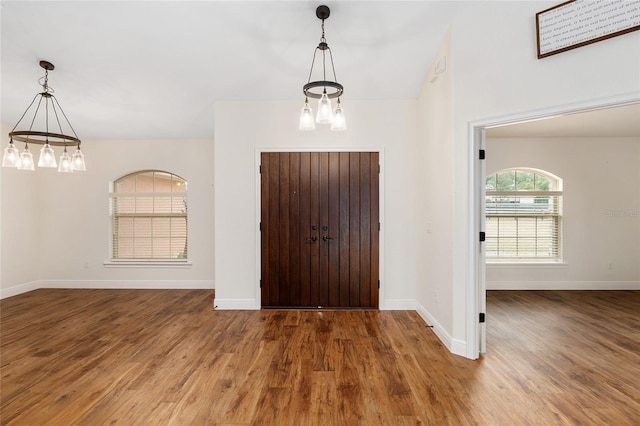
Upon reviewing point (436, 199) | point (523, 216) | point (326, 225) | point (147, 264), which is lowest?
point (147, 264)

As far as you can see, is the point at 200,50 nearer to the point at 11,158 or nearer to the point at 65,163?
the point at 65,163

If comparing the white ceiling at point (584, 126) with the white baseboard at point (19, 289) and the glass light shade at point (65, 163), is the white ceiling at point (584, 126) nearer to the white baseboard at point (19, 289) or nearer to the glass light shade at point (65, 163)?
the glass light shade at point (65, 163)

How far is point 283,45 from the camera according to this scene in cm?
317

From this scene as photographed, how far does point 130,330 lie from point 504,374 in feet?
11.9

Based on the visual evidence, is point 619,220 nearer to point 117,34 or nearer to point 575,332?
point 575,332

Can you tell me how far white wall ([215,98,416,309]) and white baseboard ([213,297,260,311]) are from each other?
13mm

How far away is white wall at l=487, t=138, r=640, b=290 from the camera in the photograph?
5223mm

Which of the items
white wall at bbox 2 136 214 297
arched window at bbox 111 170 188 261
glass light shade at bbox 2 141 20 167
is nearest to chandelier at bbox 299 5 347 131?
glass light shade at bbox 2 141 20 167

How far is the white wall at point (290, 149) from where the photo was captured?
13.5ft

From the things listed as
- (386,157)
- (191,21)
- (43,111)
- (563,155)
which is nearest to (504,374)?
(386,157)

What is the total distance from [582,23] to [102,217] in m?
6.47

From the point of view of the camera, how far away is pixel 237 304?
13.7 ft

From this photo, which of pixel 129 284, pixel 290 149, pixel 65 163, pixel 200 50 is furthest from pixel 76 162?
pixel 129 284

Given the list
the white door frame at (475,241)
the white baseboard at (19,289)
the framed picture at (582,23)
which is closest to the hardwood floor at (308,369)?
the white door frame at (475,241)
